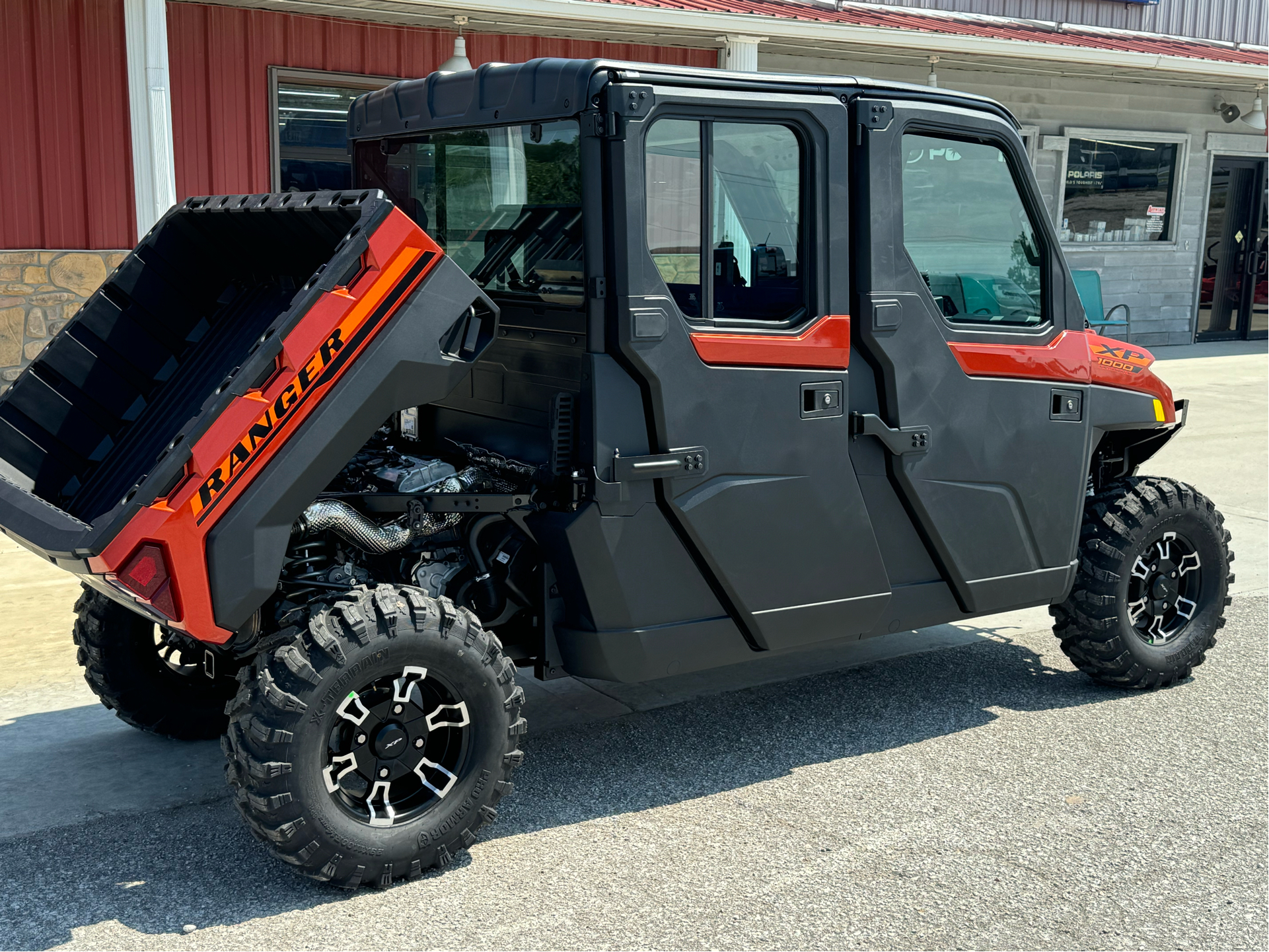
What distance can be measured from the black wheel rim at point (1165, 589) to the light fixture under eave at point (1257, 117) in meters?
14.1

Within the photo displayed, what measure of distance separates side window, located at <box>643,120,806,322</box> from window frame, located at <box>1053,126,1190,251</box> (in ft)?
41.8

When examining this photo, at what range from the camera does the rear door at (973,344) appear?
437 cm

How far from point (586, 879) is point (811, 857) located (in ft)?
2.21

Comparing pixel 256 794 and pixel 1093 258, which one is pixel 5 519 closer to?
pixel 256 794

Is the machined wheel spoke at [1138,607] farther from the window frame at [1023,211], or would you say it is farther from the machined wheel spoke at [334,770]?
the machined wheel spoke at [334,770]

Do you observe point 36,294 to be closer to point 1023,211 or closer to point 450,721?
point 450,721

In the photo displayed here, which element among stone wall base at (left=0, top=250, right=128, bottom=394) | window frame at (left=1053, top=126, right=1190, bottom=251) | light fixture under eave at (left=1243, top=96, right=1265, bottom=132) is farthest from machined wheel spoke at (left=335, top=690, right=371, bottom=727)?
light fixture under eave at (left=1243, top=96, right=1265, bottom=132)

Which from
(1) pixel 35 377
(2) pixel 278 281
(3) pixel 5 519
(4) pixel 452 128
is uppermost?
Result: (4) pixel 452 128

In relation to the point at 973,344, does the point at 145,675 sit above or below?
below

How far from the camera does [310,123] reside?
36.7 ft

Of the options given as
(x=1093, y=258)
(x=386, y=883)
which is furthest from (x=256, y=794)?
(x=1093, y=258)

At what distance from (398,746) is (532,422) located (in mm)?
1153

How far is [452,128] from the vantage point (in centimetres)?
453

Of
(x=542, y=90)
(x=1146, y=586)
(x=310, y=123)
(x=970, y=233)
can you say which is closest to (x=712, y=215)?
(x=542, y=90)
